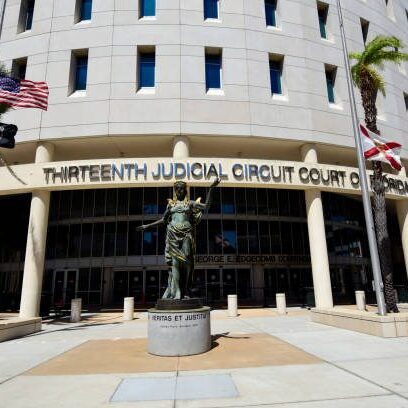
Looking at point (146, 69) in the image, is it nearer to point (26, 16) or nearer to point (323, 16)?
point (26, 16)

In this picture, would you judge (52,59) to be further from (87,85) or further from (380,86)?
(380,86)

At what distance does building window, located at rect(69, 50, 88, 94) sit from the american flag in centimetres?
569

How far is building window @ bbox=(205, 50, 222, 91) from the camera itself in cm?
1984

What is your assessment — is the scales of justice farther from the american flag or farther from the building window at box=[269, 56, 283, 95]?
the building window at box=[269, 56, 283, 95]

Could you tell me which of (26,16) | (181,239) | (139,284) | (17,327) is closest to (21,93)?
(17,327)

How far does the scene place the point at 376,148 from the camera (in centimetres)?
1352

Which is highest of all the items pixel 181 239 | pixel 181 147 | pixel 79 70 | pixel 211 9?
pixel 211 9

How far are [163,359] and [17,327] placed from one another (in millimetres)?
7283

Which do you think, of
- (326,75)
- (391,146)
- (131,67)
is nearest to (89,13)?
(131,67)

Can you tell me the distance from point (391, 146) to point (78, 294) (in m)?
25.7

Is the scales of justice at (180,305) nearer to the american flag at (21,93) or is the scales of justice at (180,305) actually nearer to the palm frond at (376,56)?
the american flag at (21,93)

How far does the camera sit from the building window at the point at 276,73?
2080 cm

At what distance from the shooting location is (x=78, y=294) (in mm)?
28578

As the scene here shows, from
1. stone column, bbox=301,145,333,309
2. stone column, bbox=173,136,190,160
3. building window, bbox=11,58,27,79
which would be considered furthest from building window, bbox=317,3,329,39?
building window, bbox=11,58,27,79
